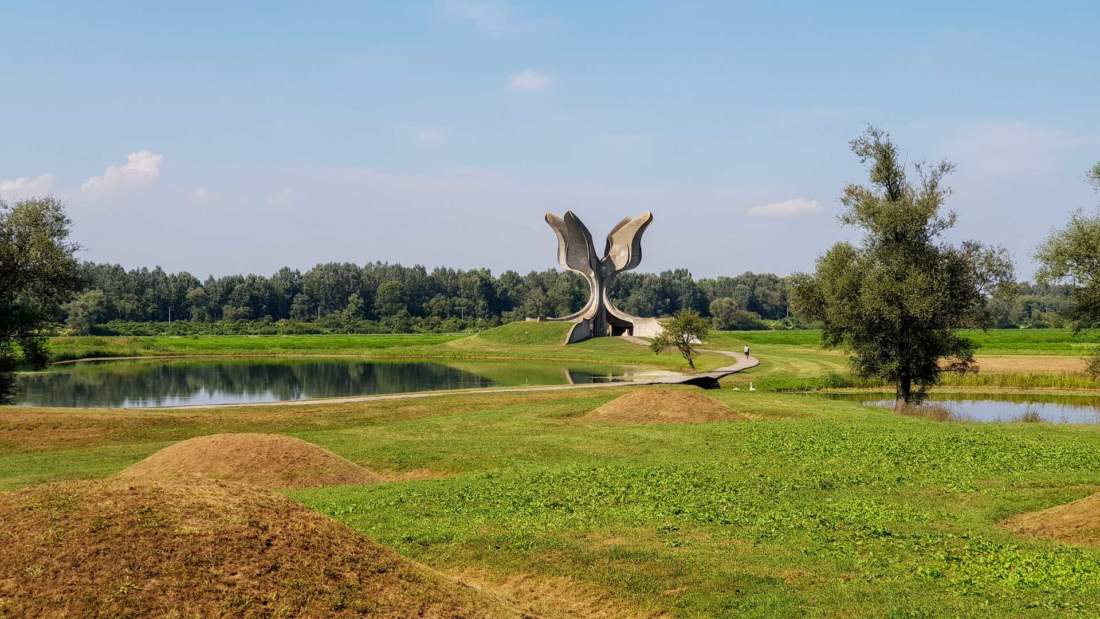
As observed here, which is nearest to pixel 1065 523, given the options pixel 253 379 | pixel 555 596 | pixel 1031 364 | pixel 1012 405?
pixel 555 596

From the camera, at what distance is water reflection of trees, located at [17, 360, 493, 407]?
48062 millimetres

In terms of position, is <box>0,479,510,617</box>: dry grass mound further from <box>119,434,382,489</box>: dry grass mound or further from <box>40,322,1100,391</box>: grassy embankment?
<box>40,322,1100,391</box>: grassy embankment

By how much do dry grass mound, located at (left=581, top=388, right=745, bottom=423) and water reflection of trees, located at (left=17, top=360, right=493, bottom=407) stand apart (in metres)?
22.6

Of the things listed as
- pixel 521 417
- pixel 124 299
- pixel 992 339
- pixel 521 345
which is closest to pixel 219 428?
pixel 521 417

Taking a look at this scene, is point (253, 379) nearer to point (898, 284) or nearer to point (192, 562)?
point (898, 284)

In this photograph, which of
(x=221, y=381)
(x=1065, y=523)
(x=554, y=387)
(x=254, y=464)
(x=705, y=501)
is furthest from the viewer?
(x=221, y=381)

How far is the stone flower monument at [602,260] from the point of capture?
93188 millimetres

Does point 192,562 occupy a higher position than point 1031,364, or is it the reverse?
point 192,562

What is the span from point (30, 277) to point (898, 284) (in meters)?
38.4

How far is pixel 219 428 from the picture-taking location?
98.0 feet

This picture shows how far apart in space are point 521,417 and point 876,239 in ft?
64.6

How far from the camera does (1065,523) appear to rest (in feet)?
46.4

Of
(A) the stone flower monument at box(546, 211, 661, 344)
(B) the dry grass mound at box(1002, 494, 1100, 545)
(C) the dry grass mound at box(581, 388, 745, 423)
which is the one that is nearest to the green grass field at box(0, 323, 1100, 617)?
(B) the dry grass mound at box(1002, 494, 1100, 545)

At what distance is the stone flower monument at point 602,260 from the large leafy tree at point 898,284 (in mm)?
51304
